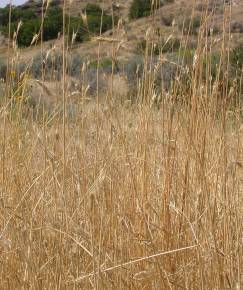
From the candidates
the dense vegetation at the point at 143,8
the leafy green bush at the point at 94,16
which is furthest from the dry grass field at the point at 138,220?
the leafy green bush at the point at 94,16

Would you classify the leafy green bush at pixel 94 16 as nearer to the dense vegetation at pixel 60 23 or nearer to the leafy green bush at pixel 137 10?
the dense vegetation at pixel 60 23

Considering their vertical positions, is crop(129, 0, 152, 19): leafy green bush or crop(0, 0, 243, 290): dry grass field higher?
crop(129, 0, 152, 19): leafy green bush

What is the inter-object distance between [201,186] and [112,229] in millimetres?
280

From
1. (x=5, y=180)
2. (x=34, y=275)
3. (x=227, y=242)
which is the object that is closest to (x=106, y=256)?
(x=34, y=275)

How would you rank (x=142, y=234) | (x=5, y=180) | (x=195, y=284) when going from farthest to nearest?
(x=5, y=180)
(x=142, y=234)
(x=195, y=284)

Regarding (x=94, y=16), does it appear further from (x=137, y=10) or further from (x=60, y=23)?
(x=137, y=10)

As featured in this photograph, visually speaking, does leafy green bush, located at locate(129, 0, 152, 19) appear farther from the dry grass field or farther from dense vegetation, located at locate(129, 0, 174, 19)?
the dry grass field

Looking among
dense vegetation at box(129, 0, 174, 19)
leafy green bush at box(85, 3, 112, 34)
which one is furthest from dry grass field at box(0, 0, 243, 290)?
leafy green bush at box(85, 3, 112, 34)

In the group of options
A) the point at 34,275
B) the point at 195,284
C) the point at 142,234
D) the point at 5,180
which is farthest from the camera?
the point at 5,180

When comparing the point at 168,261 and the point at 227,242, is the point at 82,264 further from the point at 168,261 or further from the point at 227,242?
the point at 227,242

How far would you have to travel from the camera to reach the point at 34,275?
1.55 metres

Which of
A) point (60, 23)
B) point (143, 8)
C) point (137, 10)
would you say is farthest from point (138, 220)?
point (60, 23)

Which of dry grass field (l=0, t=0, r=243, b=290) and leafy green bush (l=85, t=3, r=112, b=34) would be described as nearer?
dry grass field (l=0, t=0, r=243, b=290)

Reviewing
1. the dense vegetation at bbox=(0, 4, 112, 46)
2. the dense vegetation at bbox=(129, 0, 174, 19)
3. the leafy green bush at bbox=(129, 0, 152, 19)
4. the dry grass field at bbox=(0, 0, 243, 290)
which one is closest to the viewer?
the dry grass field at bbox=(0, 0, 243, 290)
